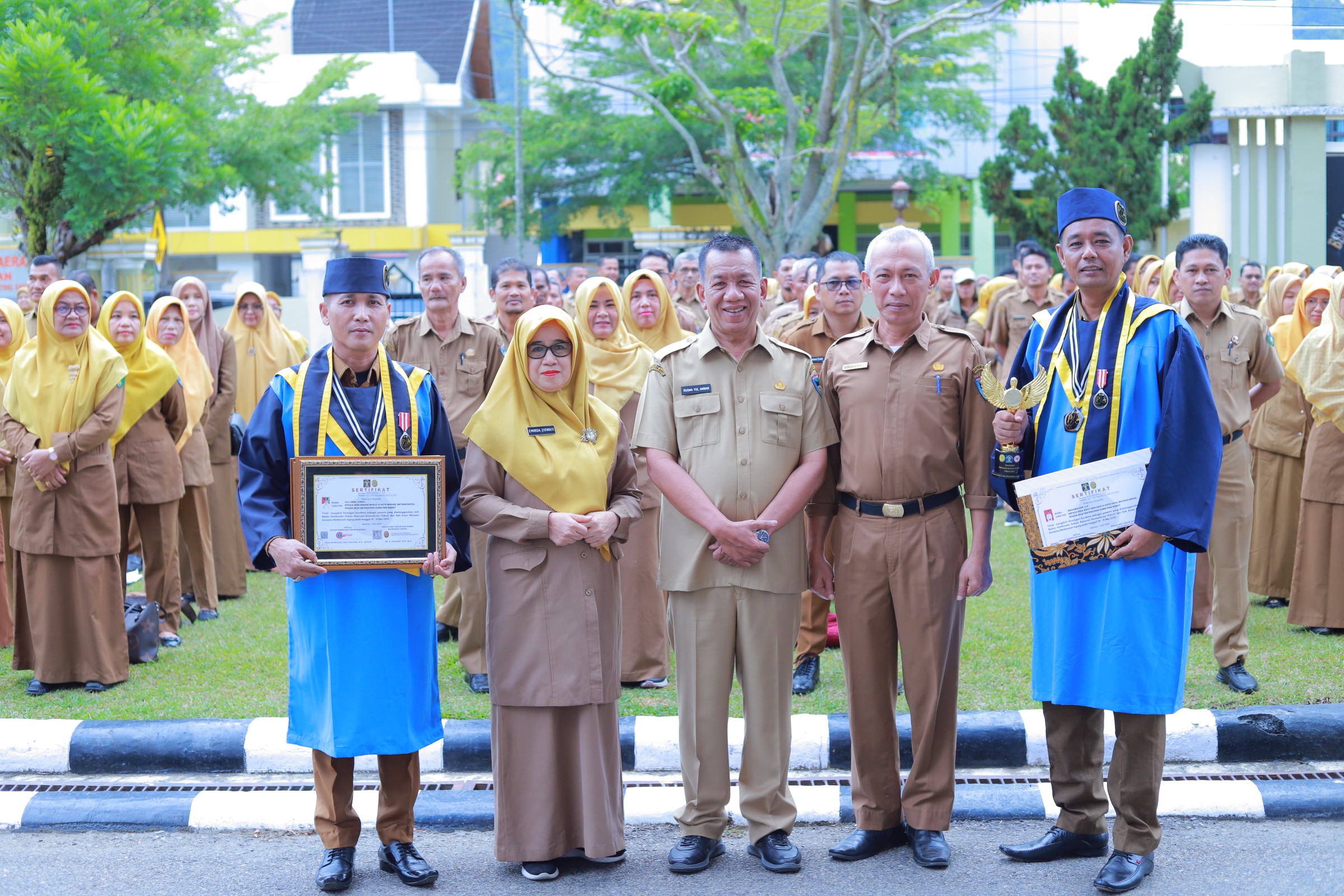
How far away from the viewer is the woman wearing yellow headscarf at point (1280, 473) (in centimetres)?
793

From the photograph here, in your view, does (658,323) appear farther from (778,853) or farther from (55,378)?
(778,853)

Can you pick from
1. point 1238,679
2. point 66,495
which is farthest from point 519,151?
point 1238,679

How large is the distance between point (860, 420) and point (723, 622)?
0.90 m

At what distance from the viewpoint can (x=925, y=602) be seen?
177 inches

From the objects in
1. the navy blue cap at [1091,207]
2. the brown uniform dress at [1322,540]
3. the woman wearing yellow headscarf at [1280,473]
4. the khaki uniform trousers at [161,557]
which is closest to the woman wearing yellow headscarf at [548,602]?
the navy blue cap at [1091,207]

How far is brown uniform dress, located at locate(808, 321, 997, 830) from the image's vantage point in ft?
14.8

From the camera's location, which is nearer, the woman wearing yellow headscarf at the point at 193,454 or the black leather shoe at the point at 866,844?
the black leather shoe at the point at 866,844

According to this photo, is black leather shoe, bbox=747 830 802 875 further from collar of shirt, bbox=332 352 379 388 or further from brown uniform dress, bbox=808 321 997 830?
collar of shirt, bbox=332 352 379 388

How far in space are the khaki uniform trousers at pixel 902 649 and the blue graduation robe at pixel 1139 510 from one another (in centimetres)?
35

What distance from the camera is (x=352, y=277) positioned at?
14.5 feet

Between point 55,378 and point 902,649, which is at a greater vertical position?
point 55,378

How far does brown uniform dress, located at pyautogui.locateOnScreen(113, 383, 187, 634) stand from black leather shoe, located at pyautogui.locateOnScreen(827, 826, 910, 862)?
474 cm

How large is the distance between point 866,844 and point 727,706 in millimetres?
731

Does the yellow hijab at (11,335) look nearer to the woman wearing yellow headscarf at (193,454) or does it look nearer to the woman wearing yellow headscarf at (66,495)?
the woman wearing yellow headscarf at (193,454)
